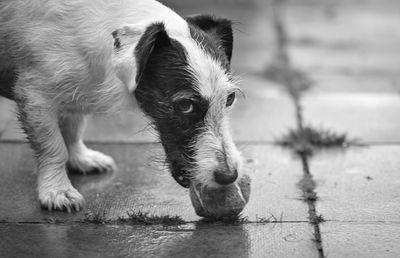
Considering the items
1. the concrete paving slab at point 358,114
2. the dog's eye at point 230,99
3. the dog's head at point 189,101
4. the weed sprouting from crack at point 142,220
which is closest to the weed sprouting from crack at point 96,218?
the weed sprouting from crack at point 142,220

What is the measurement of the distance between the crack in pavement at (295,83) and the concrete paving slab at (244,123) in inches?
5.6

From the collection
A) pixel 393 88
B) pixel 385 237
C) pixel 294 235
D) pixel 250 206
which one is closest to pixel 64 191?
pixel 250 206

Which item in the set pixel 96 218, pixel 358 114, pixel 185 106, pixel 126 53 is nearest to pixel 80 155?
pixel 96 218

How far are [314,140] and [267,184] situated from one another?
996 mm

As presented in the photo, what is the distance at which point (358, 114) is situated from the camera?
6.63 metres

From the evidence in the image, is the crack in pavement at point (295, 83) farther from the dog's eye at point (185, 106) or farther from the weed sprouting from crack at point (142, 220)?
the dog's eye at point (185, 106)

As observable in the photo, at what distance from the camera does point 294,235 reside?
4145mm

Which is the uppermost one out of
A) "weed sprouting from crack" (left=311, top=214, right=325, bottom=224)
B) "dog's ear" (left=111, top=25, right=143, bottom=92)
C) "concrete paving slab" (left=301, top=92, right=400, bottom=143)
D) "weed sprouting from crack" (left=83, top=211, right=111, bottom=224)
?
"concrete paving slab" (left=301, top=92, right=400, bottom=143)

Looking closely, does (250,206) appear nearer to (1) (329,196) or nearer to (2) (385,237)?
(1) (329,196)

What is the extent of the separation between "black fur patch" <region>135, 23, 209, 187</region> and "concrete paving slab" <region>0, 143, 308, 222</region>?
0.24m

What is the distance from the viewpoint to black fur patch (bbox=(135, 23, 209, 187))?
402 centimetres

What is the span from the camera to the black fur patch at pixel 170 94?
4.02m

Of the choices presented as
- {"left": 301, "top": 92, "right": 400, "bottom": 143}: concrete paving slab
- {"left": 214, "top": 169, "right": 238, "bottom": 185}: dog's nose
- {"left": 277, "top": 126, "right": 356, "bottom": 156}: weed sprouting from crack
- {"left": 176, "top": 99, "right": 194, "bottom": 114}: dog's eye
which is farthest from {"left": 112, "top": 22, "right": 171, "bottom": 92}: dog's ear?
{"left": 301, "top": 92, "right": 400, "bottom": 143}: concrete paving slab

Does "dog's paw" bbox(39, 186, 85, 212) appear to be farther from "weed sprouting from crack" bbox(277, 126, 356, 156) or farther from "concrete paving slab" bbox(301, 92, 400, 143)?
"concrete paving slab" bbox(301, 92, 400, 143)
